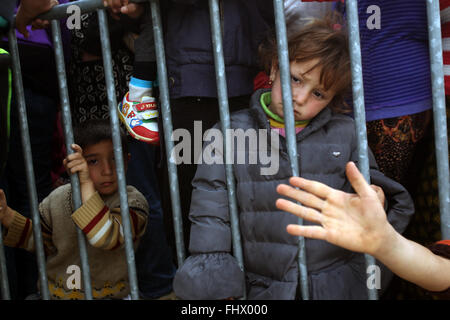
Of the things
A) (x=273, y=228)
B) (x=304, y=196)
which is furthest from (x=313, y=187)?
(x=273, y=228)

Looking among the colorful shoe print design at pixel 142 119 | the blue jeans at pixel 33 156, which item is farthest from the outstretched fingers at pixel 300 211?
the blue jeans at pixel 33 156

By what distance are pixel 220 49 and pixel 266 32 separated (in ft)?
1.56

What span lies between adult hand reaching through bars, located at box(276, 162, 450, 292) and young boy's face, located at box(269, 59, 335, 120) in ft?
1.56

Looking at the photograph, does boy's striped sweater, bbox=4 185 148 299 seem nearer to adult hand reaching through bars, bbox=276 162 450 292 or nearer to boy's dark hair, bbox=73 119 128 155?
boy's dark hair, bbox=73 119 128 155

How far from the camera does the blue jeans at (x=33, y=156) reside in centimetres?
261

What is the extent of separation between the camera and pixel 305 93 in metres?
1.90

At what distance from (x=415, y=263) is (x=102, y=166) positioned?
4.92ft

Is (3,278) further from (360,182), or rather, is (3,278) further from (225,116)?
(360,182)

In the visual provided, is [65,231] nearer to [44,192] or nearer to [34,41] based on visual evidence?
[44,192]

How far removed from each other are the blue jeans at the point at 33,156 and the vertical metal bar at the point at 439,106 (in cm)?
187

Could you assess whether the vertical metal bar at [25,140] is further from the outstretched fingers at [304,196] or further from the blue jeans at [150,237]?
the outstretched fingers at [304,196]

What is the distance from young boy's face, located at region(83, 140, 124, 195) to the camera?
7.98ft

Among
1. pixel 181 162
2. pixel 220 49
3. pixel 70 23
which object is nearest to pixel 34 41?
pixel 70 23

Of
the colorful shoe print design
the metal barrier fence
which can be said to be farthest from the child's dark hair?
the colorful shoe print design
